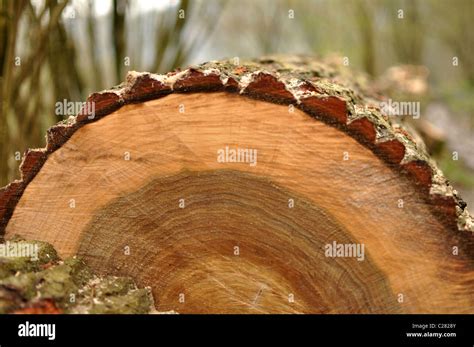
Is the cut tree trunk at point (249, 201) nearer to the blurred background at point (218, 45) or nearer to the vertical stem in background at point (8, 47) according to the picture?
the vertical stem in background at point (8, 47)

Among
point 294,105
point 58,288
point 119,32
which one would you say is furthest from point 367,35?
point 58,288

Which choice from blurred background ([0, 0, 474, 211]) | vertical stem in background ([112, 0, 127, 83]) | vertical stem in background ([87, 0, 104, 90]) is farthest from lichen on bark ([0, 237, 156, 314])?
vertical stem in background ([87, 0, 104, 90])

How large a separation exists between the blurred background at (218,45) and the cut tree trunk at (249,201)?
0.52 metres

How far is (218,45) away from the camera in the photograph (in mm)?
10383

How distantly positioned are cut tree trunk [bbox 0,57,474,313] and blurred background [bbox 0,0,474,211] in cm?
52

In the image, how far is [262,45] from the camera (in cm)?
858

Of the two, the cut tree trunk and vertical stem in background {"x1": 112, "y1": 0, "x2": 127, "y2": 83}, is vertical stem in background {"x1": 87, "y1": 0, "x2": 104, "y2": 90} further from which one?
the cut tree trunk

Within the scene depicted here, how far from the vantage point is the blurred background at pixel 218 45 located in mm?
2328

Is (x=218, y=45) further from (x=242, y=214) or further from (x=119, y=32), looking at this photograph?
(x=242, y=214)

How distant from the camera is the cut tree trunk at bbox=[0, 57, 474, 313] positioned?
1510 mm

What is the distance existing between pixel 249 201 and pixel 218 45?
9.11 meters
